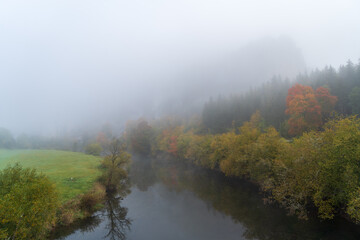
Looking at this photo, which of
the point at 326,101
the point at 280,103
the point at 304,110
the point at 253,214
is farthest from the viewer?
the point at 280,103

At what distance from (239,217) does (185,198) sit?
591 inches

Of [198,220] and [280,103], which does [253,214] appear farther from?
[280,103]

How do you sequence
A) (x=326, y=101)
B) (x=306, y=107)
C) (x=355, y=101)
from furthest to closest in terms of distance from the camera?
(x=326, y=101), (x=355, y=101), (x=306, y=107)

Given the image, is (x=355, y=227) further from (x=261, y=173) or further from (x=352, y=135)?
(x=261, y=173)

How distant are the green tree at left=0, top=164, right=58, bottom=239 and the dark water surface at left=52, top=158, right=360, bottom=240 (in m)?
11.1

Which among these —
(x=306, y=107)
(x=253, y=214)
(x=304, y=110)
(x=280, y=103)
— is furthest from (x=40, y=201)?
(x=280, y=103)

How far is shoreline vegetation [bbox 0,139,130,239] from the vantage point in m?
16.1

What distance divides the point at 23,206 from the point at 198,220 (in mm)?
27119

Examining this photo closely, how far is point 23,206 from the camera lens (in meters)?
16.9

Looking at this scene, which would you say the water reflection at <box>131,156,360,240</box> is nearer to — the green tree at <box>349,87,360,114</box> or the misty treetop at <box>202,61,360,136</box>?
the misty treetop at <box>202,61,360,136</box>

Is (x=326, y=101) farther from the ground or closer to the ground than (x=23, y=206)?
farther from the ground

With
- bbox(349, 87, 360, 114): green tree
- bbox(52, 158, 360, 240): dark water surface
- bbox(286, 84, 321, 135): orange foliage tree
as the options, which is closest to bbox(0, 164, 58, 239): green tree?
bbox(52, 158, 360, 240): dark water surface

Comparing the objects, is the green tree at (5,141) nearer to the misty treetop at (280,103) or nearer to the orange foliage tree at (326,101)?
the misty treetop at (280,103)

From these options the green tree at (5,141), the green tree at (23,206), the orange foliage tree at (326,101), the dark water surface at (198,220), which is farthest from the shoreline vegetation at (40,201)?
the green tree at (5,141)
